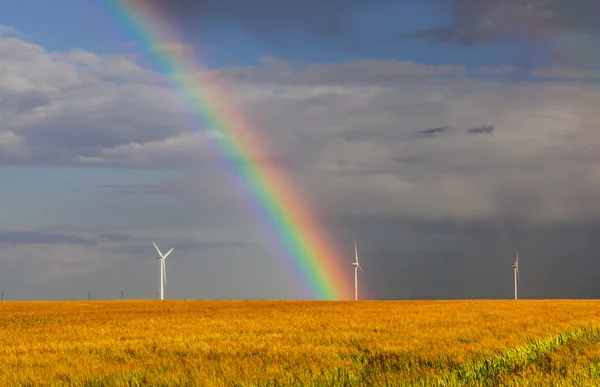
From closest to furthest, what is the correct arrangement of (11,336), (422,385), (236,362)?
(422,385)
(236,362)
(11,336)

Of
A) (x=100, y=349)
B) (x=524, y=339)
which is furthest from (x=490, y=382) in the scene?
(x=100, y=349)

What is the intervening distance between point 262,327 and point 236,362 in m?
19.3

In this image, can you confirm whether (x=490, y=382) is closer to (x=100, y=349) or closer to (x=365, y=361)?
(x=365, y=361)

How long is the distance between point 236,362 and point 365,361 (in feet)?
11.8

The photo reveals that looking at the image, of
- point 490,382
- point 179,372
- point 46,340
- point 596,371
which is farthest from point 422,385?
point 46,340

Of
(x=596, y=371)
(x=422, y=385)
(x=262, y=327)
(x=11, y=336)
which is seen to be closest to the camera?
(x=422, y=385)

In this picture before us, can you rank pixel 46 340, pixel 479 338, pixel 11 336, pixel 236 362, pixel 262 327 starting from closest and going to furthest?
pixel 236 362, pixel 479 338, pixel 46 340, pixel 11 336, pixel 262 327

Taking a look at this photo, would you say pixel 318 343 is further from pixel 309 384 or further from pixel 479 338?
pixel 309 384

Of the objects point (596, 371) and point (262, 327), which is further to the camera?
point (262, 327)

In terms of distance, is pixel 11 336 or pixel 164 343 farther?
pixel 11 336

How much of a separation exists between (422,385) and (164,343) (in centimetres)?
1682

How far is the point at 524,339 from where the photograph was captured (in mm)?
29438

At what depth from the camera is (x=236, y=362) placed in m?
22.5

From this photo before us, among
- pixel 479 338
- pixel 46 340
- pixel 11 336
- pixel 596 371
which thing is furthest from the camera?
pixel 11 336
